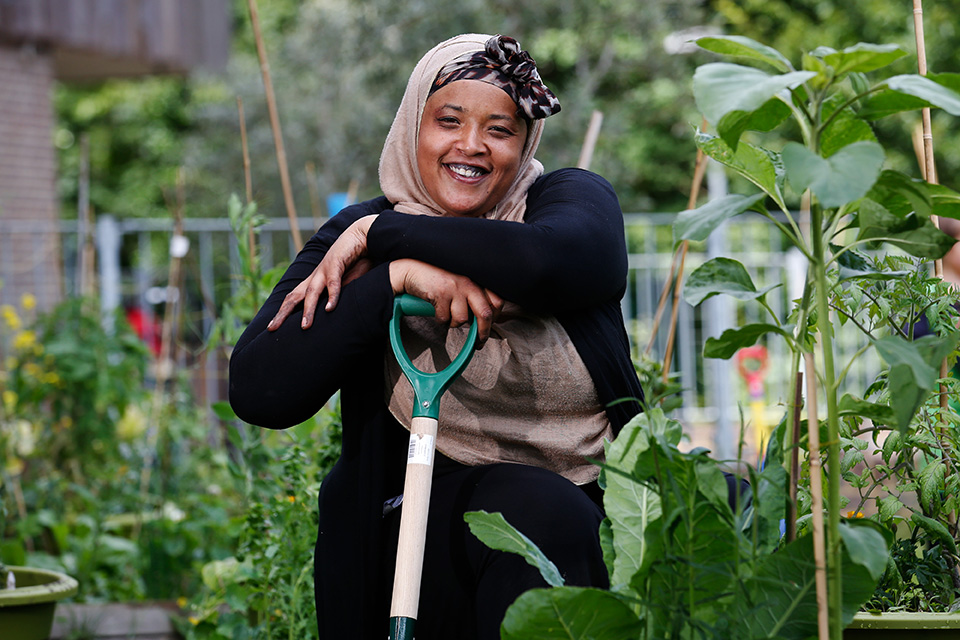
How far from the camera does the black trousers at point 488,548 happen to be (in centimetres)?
153

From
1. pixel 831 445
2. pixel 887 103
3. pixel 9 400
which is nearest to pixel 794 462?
pixel 831 445

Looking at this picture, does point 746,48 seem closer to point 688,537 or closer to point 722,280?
point 722,280

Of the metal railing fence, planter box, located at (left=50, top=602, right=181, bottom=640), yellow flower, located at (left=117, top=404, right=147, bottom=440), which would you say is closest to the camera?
planter box, located at (left=50, top=602, right=181, bottom=640)

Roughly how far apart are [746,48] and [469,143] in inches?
34.2

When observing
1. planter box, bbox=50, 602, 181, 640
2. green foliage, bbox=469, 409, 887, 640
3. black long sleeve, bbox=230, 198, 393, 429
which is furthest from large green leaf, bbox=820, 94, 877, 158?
planter box, bbox=50, 602, 181, 640

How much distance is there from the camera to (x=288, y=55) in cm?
1033

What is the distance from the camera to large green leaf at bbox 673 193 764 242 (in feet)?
3.52

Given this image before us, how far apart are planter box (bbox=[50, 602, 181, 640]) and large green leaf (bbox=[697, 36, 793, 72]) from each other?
2.41 m

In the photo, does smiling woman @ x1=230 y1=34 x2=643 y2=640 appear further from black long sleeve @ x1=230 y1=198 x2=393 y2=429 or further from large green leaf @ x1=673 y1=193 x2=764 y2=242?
large green leaf @ x1=673 y1=193 x2=764 y2=242

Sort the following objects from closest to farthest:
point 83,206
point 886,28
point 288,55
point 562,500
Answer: point 562,500
point 83,206
point 288,55
point 886,28

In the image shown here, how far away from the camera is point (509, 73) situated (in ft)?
6.12

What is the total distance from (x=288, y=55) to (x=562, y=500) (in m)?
9.41

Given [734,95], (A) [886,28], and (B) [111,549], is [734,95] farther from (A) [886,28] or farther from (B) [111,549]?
(A) [886,28]

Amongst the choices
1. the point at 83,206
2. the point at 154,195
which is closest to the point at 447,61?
the point at 83,206
